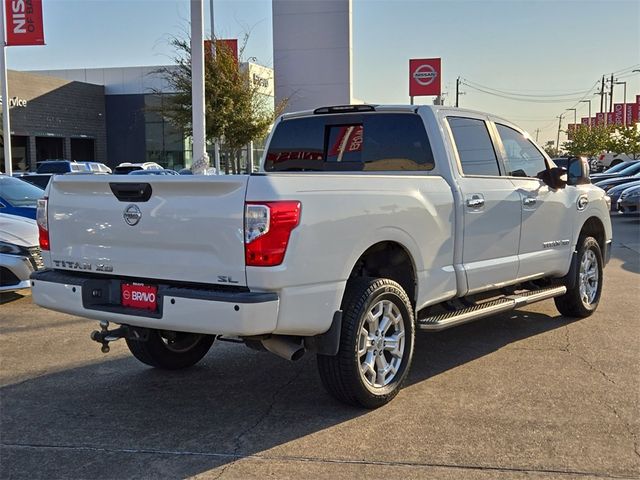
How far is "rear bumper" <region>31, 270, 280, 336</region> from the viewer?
3836mm

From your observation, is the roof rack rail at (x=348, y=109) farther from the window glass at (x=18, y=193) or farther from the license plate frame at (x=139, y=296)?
the window glass at (x=18, y=193)

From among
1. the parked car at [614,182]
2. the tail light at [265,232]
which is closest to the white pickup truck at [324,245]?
the tail light at [265,232]

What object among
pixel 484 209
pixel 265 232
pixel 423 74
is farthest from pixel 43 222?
pixel 423 74

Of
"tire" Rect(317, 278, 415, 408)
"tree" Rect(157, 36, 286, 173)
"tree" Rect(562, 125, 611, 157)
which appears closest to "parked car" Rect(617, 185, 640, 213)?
"tree" Rect(157, 36, 286, 173)

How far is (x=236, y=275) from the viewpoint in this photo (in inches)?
154

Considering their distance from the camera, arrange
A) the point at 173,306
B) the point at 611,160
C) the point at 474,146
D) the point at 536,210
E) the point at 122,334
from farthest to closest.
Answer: the point at 611,160 → the point at 536,210 → the point at 474,146 → the point at 122,334 → the point at 173,306

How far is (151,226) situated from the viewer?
165 inches

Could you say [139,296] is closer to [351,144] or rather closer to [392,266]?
[392,266]

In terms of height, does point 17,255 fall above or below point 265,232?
below

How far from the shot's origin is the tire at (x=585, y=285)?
7051 millimetres

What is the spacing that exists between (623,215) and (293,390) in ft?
56.3

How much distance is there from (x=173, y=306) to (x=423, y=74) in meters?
20.9

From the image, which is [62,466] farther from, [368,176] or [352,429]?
[368,176]

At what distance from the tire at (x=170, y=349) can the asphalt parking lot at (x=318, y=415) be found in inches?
5.1
